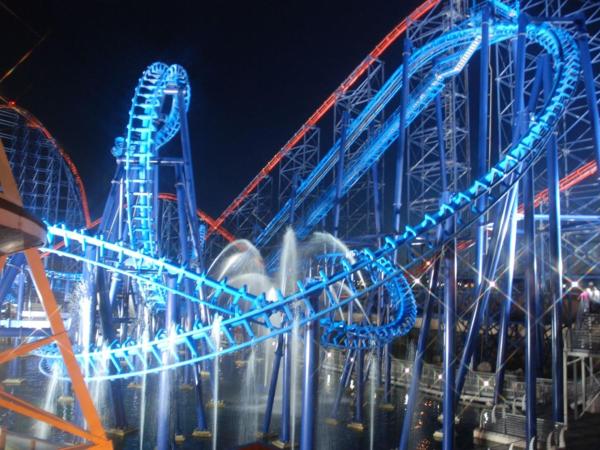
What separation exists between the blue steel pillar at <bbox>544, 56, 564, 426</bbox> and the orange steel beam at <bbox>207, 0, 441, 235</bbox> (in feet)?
25.6

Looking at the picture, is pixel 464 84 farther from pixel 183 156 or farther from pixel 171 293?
pixel 171 293

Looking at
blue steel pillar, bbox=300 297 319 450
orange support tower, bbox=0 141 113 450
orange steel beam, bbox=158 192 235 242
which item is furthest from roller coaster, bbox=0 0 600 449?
orange steel beam, bbox=158 192 235 242

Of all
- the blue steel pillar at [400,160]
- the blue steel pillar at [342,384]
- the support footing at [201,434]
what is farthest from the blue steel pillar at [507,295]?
the support footing at [201,434]

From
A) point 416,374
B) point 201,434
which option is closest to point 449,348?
point 416,374

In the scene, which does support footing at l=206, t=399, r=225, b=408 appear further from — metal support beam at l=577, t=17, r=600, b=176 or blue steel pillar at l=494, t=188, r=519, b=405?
metal support beam at l=577, t=17, r=600, b=176

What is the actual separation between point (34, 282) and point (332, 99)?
19.4 m

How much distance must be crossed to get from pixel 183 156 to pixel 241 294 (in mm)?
6025

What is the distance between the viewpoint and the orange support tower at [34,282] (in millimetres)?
4094

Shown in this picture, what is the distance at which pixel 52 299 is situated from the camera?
4953 millimetres

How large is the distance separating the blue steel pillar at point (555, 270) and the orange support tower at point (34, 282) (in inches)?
277

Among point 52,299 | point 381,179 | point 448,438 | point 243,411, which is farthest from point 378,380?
point 52,299

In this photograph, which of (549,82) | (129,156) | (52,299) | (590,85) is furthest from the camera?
(129,156)

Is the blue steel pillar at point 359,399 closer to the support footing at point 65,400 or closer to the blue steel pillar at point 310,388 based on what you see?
the blue steel pillar at point 310,388

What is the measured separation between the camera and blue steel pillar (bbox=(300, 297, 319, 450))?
7.36m
